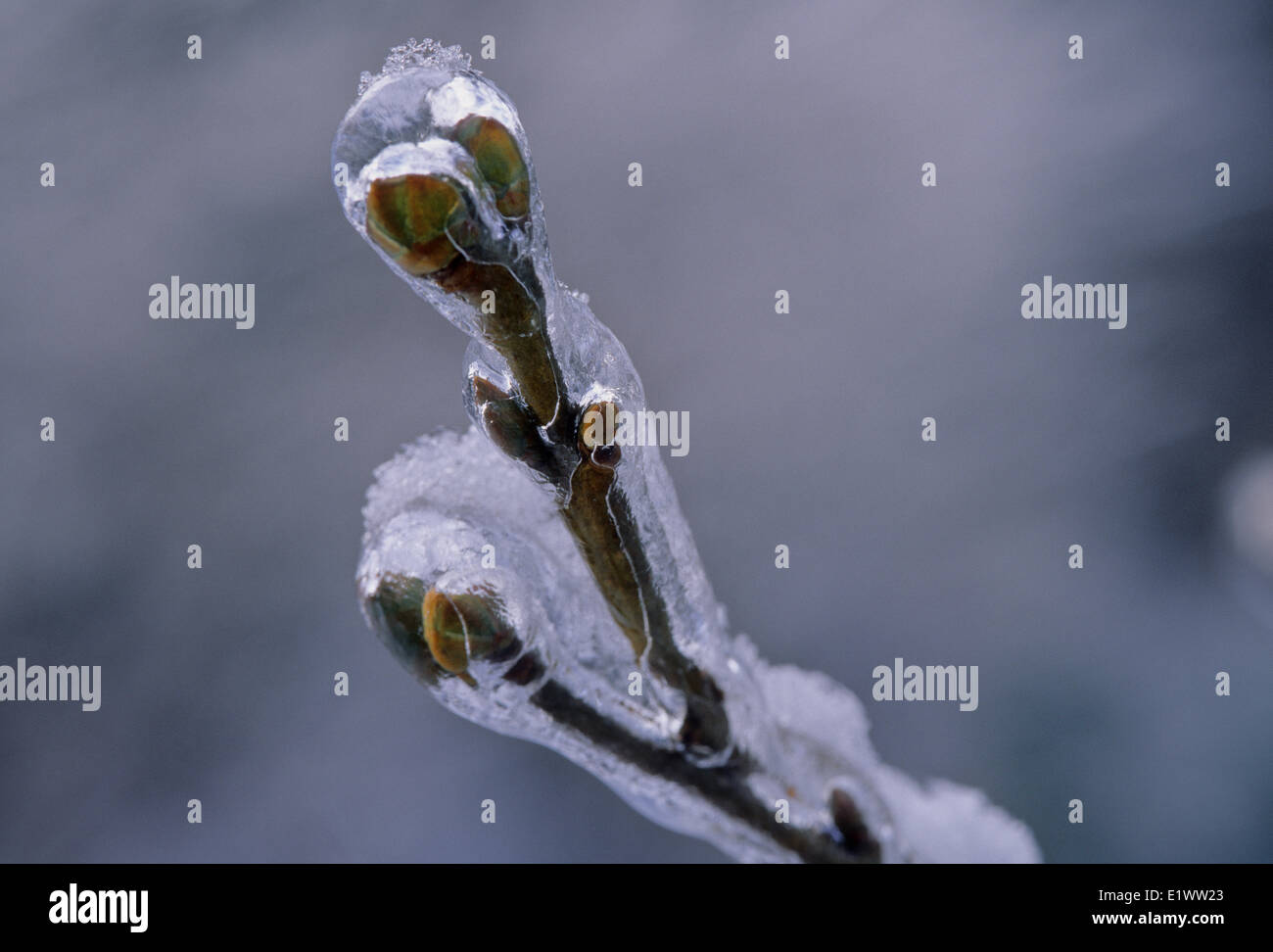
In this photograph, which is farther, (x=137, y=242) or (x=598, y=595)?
(x=137, y=242)

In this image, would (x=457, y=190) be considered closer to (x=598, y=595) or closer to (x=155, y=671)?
(x=598, y=595)

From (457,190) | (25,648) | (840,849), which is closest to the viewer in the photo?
(457,190)

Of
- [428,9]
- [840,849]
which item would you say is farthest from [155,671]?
[840,849]

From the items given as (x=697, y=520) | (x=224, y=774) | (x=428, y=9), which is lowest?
(x=224, y=774)

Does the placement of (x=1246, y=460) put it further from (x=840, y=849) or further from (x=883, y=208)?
(x=840, y=849)

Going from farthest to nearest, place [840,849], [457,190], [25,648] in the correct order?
[25,648] < [840,849] < [457,190]

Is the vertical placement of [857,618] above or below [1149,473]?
below
